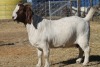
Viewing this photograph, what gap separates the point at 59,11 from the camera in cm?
3456

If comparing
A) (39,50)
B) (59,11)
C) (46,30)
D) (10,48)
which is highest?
(46,30)

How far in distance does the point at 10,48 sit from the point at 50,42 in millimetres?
4083

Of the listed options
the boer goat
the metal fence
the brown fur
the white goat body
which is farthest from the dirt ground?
the metal fence

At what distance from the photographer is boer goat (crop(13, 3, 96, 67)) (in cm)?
941

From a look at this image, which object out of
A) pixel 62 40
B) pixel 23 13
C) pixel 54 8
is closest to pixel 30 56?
pixel 62 40

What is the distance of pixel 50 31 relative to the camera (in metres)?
9.55

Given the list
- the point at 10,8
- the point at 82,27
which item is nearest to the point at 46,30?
the point at 82,27

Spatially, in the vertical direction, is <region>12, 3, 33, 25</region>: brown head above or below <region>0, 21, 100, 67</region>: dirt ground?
above

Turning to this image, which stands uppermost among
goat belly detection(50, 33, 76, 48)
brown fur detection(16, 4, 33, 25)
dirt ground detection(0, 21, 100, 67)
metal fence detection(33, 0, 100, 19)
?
brown fur detection(16, 4, 33, 25)

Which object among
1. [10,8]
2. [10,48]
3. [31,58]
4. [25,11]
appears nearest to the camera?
[25,11]

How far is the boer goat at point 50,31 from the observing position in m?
9.41

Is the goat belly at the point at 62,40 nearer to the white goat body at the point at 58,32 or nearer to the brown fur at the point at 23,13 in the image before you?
the white goat body at the point at 58,32

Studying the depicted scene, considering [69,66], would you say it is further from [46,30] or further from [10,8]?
[10,8]

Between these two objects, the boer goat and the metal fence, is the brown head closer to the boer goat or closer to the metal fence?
the boer goat
